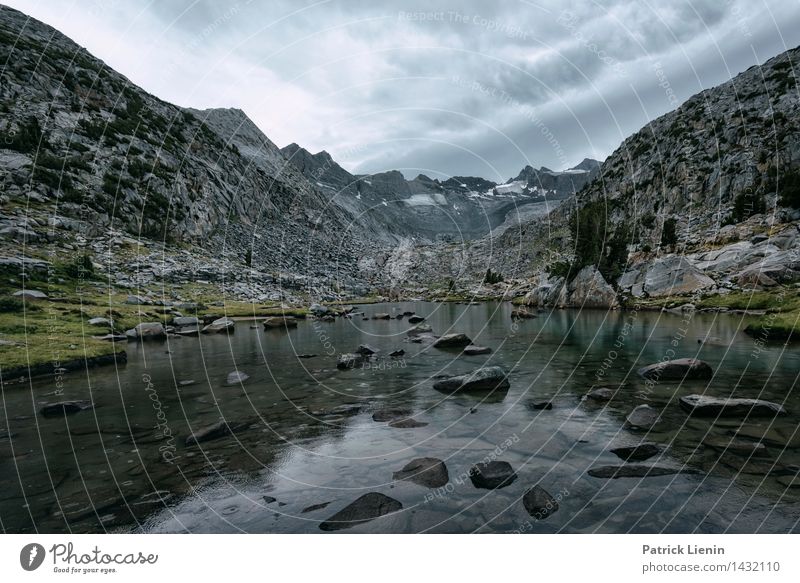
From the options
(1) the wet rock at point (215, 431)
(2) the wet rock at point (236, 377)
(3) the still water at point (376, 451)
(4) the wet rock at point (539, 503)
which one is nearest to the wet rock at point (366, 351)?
(3) the still water at point (376, 451)

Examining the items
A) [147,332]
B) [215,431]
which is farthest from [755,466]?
[147,332]

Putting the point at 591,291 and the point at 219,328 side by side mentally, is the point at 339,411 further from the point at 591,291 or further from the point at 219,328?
the point at 591,291

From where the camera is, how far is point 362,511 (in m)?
8.62

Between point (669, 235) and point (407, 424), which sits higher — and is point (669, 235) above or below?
above

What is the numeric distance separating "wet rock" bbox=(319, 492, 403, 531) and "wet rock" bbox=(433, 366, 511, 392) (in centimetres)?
1016

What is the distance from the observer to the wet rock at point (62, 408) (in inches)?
642

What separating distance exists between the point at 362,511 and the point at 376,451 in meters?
3.53

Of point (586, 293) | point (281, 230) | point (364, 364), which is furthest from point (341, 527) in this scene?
point (281, 230)

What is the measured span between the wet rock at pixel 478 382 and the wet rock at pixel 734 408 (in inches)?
294

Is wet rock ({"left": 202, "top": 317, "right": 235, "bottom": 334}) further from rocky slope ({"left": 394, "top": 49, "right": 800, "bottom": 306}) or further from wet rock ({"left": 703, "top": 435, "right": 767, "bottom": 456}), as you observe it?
rocky slope ({"left": 394, "top": 49, "right": 800, "bottom": 306})

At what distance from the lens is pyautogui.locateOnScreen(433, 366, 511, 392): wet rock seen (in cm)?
1883

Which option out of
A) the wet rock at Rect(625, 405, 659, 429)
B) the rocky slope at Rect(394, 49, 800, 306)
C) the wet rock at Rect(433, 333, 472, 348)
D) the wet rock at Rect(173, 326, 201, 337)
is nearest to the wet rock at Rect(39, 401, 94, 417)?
the wet rock at Rect(625, 405, 659, 429)

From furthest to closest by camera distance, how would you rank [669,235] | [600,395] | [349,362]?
[669,235] < [349,362] < [600,395]

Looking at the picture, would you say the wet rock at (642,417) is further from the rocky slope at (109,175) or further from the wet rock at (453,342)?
the rocky slope at (109,175)
